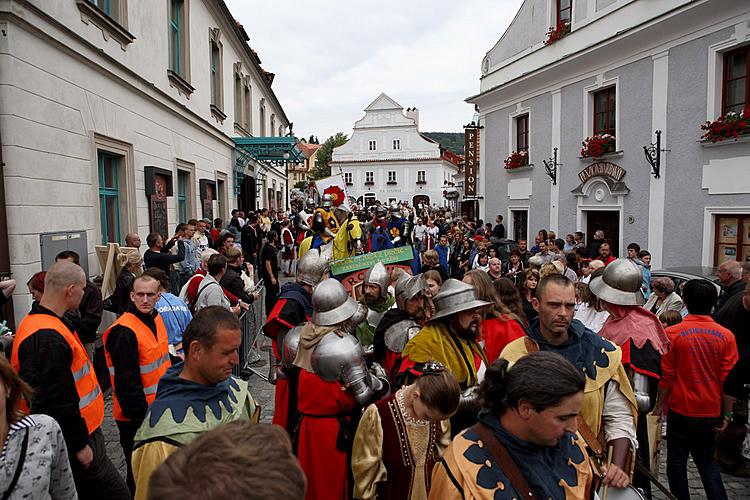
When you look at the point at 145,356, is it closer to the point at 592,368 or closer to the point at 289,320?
the point at 289,320

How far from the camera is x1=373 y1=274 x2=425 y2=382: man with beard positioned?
355 cm

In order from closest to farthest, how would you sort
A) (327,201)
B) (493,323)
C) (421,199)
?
1. (493,323)
2. (327,201)
3. (421,199)

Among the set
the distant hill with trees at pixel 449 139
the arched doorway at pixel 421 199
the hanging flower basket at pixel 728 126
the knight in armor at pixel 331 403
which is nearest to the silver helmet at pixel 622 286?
the knight in armor at pixel 331 403

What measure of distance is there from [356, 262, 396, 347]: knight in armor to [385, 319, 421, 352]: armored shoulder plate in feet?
2.80

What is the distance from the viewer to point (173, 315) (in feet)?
14.4

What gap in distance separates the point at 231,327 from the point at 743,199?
1104 cm

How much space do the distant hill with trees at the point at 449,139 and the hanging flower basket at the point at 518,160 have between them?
80787 mm

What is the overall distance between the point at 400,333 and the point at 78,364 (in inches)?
80.3

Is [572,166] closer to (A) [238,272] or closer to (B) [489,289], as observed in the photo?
(A) [238,272]

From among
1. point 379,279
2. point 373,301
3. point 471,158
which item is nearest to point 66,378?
point 373,301

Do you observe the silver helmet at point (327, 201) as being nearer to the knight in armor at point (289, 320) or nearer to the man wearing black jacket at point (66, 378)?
the knight in armor at point (289, 320)

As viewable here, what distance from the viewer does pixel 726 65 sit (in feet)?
33.8

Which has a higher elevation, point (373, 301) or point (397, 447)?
point (373, 301)

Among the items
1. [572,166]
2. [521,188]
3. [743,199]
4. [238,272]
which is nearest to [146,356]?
[238,272]
